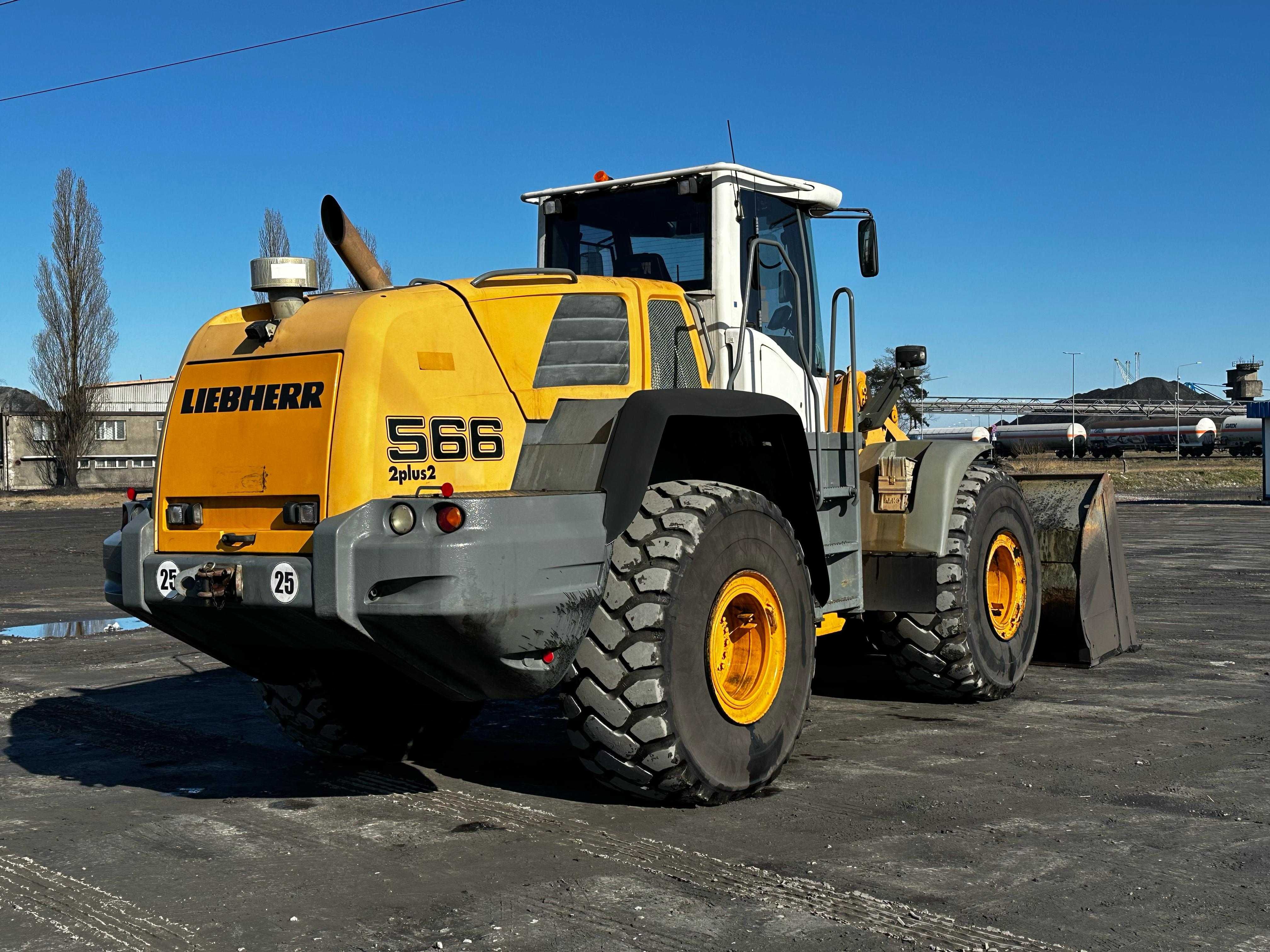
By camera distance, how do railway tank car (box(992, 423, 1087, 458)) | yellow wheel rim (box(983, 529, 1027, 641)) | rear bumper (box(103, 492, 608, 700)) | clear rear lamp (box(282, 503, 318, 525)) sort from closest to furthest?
1. rear bumper (box(103, 492, 608, 700))
2. clear rear lamp (box(282, 503, 318, 525))
3. yellow wheel rim (box(983, 529, 1027, 641))
4. railway tank car (box(992, 423, 1087, 458))

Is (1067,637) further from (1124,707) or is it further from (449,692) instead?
(449,692)

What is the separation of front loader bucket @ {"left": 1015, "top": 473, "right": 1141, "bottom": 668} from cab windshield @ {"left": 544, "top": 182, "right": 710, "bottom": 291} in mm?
3717

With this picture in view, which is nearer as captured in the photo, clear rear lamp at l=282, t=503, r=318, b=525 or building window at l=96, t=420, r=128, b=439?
clear rear lamp at l=282, t=503, r=318, b=525

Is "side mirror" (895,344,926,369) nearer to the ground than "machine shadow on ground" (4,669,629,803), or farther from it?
farther from it

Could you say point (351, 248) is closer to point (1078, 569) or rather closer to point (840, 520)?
point (840, 520)

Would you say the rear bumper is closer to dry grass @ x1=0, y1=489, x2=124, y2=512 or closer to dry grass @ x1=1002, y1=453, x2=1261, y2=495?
dry grass @ x1=1002, y1=453, x2=1261, y2=495

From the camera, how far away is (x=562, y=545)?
4824mm

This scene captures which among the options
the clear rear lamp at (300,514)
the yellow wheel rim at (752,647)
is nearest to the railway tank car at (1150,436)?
the yellow wheel rim at (752,647)

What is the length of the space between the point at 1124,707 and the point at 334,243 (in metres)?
5.16

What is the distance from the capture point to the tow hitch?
16.2ft

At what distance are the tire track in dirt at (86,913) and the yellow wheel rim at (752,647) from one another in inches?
95.0

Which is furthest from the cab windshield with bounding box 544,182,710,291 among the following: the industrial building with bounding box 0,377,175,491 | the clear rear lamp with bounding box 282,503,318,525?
the industrial building with bounding box 0,377,175,491

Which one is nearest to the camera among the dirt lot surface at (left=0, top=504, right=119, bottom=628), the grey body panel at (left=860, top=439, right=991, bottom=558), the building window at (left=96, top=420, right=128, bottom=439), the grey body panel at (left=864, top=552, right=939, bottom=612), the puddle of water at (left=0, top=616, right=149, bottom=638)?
the grey body panel at (left=864, top=552, right=939, bottom=612)

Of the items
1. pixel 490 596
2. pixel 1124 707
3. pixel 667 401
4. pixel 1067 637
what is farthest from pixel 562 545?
pixel 1067 637
